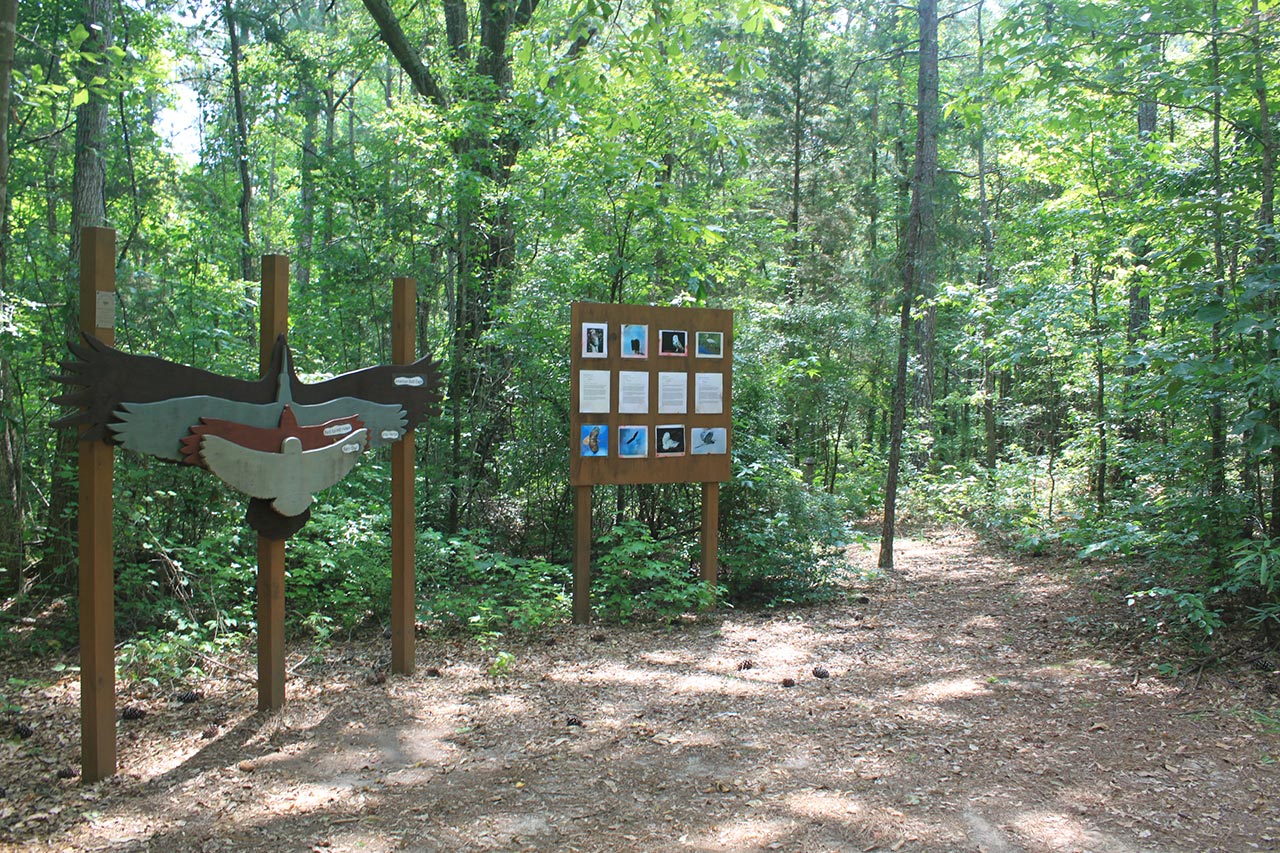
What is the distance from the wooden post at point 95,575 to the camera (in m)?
3.56

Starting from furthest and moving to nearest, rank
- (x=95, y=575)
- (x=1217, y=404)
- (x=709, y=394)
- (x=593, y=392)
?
1. (x=709, y=394)
2. (x=593, y=392)
3. (x=1217, y=404)
4. (x=95, y=575)

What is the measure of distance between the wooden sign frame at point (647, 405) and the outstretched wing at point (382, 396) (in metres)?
1.63

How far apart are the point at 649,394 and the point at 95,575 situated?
4136mm

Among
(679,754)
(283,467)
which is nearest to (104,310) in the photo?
(283,467)

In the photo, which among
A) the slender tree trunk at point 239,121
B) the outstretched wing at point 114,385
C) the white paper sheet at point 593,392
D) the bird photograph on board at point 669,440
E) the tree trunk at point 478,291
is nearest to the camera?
the outstretched wing at point 114,385

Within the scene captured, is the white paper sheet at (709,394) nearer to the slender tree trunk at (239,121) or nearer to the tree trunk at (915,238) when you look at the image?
the tree trunk at (915,238)

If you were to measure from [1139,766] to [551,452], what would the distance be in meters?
5.30

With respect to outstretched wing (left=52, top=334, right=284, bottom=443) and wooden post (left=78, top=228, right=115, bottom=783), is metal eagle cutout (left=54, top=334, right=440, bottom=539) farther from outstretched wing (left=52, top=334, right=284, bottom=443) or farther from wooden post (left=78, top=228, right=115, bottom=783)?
wooden post (left=78, top=228, right=115, bottom=783)

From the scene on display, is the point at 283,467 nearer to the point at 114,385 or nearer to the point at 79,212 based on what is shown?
the point at 114,385

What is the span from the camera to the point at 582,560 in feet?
21.8

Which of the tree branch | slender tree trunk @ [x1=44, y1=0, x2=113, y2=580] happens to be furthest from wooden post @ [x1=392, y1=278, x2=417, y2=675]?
the tree branch

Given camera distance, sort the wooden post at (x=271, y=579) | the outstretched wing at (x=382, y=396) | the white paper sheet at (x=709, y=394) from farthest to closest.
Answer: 1. the white paper sheet at (x=709, y=394)
2. the outstretched wing at (x=382, y=396)
3. the wooden post at (x=271, y=579)

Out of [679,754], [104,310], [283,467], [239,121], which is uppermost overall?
[239,121]

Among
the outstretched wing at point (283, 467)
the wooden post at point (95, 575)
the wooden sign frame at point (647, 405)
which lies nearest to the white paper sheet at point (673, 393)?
the wooden sign frame at point (647, 405)
